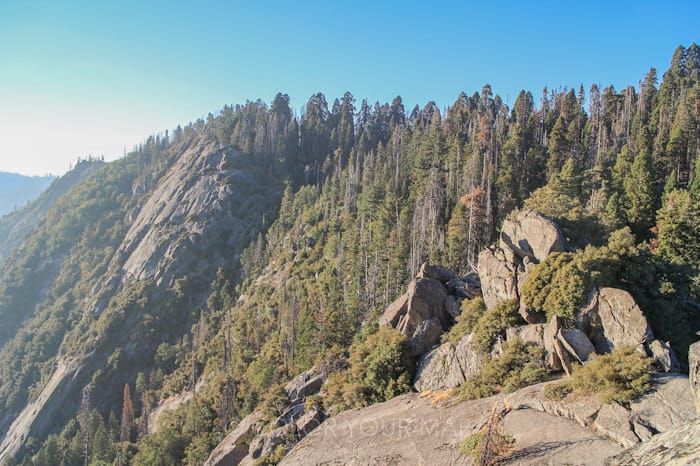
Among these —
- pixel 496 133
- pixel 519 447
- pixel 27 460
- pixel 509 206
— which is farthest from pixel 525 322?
pixel 27 460

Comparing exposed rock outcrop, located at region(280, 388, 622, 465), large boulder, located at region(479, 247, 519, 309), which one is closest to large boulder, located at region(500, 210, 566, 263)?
large boulder, located at region(479, 247, 519, 309)

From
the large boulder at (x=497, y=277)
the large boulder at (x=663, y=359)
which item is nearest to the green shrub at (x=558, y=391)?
the large boulder at (x=663, y=359)

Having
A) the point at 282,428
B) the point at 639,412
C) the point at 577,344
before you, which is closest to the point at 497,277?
the point at 577,344

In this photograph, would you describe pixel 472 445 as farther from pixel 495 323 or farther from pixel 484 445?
pixel 495 323

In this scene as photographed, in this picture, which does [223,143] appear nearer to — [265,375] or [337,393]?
[265,375]

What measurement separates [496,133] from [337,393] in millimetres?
56306

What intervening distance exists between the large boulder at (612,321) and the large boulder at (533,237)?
575 centimetres

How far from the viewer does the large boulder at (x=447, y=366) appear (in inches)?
1000

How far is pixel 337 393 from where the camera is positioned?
30.9 meters

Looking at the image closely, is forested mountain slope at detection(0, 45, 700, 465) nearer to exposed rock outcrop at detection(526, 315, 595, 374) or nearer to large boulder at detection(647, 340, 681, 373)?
exposed rock outcrop at detection(526, 315, 595, 374)

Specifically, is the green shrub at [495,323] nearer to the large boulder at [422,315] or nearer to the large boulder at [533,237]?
the large boulder at [533,237]

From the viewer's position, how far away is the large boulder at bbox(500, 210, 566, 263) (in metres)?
28.0

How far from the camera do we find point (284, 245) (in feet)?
278

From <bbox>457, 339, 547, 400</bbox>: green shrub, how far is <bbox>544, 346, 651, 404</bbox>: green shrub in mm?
2595
